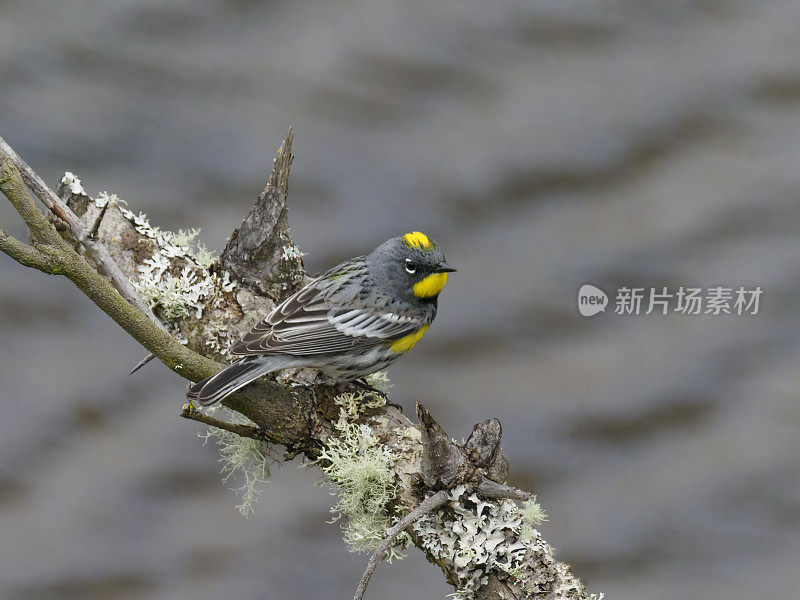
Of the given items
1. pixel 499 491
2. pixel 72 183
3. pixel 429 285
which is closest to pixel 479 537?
pixel 499 491

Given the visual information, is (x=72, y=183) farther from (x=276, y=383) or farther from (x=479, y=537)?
(x=479, y=537)

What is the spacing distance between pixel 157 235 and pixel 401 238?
626mm

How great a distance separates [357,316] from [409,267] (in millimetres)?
178

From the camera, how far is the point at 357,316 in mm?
2025

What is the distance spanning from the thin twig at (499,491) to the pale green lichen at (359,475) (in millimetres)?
205

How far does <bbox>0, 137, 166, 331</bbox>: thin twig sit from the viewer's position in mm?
1846

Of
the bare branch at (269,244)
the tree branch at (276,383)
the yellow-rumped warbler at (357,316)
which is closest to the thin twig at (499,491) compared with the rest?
the tree branch at (276,383)

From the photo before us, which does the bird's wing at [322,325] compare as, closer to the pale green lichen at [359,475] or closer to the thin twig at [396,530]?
the pale green lichen at [359,475]

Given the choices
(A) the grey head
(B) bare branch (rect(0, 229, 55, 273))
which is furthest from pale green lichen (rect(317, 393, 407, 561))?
A: (B) bare branch (rect(0, 229, 55, 273))

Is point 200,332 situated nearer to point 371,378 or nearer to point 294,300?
point 294,300

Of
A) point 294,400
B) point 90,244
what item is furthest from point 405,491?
point 90,244

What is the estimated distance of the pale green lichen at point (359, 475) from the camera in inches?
70.4

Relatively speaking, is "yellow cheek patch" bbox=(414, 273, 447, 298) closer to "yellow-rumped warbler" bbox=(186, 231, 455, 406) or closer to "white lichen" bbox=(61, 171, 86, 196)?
"yellow-rumped warbler" bbox=(186, 231, 455, 406)

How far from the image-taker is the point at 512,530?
172 centimetres
